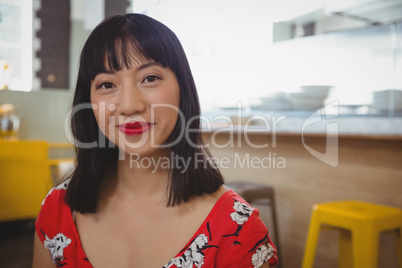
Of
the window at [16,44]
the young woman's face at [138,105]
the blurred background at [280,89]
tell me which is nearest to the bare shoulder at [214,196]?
the young woman's face at [138,105]

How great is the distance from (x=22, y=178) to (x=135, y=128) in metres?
3.18

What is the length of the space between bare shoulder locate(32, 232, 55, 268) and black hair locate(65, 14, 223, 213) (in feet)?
0.48

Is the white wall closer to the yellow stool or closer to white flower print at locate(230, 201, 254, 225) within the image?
the yellow stool

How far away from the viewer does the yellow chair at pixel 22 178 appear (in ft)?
11.8

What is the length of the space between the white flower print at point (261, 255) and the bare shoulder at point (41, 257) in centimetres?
60

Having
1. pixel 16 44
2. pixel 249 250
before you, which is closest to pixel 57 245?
pixel 249 250

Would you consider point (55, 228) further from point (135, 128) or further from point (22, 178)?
point (22, 178)

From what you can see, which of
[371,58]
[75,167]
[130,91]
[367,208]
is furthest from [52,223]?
[371,58]

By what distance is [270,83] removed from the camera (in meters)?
3.21

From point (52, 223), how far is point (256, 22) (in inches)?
115

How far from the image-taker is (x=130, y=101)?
94 centimetres

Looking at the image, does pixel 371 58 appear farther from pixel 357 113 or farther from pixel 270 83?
pixel 270 83

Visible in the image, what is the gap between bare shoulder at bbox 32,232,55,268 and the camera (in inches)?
A: 44.2

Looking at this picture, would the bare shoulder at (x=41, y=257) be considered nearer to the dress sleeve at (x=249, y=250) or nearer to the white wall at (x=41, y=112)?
the dress sleeve at (x=249, y=250)
